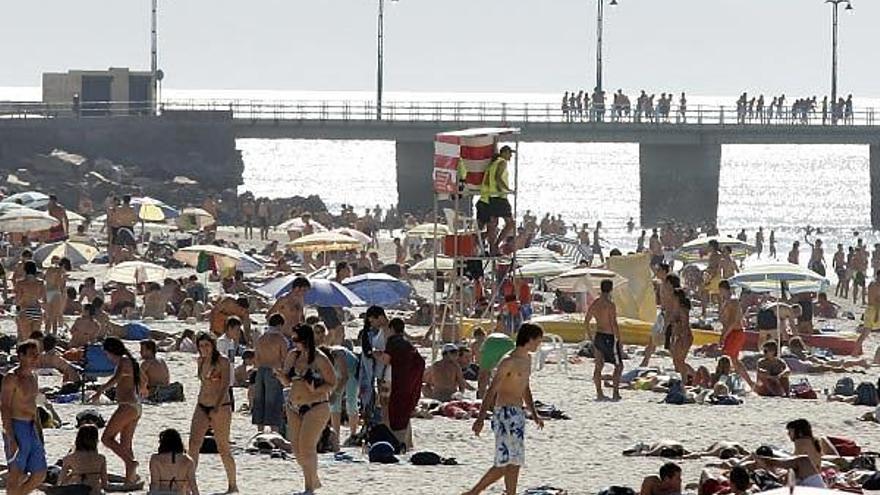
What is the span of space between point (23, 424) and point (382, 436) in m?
3.31

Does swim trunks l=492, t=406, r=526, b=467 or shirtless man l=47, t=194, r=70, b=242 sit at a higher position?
shirtless man l=47, t=194, r=70, b=242

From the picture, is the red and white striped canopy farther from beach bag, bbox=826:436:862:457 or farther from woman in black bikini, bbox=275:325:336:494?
woman in black bikini, bbox=275:325:336:494

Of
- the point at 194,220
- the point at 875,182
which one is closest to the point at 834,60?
the point at 875,182

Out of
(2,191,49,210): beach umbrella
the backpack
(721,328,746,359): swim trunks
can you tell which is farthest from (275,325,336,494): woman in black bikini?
(2,191,49,210): beach umbrella

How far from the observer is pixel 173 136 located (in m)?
51.0

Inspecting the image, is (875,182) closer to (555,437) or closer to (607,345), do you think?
(607,345)

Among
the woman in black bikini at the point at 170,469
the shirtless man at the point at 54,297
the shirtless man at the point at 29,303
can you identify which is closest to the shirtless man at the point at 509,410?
the woman in black bikini at the point at 170,469

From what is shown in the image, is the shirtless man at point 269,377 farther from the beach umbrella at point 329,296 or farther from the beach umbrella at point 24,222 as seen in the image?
the beach umbrella at point 24,222

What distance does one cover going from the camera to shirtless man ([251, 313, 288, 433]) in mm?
13727

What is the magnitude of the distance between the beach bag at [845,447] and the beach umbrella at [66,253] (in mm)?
12518

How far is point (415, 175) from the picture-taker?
178ft

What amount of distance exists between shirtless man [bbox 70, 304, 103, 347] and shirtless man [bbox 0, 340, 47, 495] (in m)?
8.15

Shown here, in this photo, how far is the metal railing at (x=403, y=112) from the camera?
5188cm

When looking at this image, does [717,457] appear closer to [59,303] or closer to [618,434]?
[618,434]
